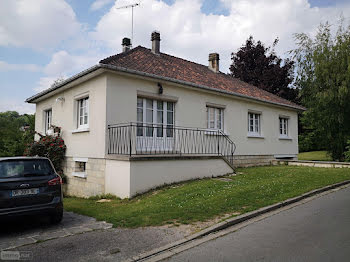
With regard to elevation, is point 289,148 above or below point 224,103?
below

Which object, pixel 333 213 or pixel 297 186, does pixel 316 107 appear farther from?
pixel 333 213

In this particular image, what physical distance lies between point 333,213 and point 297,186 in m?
2.56

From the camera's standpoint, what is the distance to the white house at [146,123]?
8.92m

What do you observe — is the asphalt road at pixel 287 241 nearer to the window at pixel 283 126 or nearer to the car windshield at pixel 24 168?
the car windshield at pixel 24 168

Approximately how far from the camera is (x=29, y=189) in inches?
210

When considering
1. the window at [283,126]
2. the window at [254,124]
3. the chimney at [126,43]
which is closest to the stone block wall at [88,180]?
the chimney at [126,43]

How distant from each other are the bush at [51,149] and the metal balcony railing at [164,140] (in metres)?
3.54

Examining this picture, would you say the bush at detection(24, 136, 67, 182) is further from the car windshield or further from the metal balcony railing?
the car windshield

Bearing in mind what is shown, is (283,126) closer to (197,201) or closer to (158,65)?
(158,65)

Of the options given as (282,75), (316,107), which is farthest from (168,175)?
(282,75)

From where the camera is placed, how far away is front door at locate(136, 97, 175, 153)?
1001cm

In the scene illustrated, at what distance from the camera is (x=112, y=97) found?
9.20 metres

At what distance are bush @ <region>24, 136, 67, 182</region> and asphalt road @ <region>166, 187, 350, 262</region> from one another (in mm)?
8870

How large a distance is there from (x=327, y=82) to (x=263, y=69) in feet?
34.5
